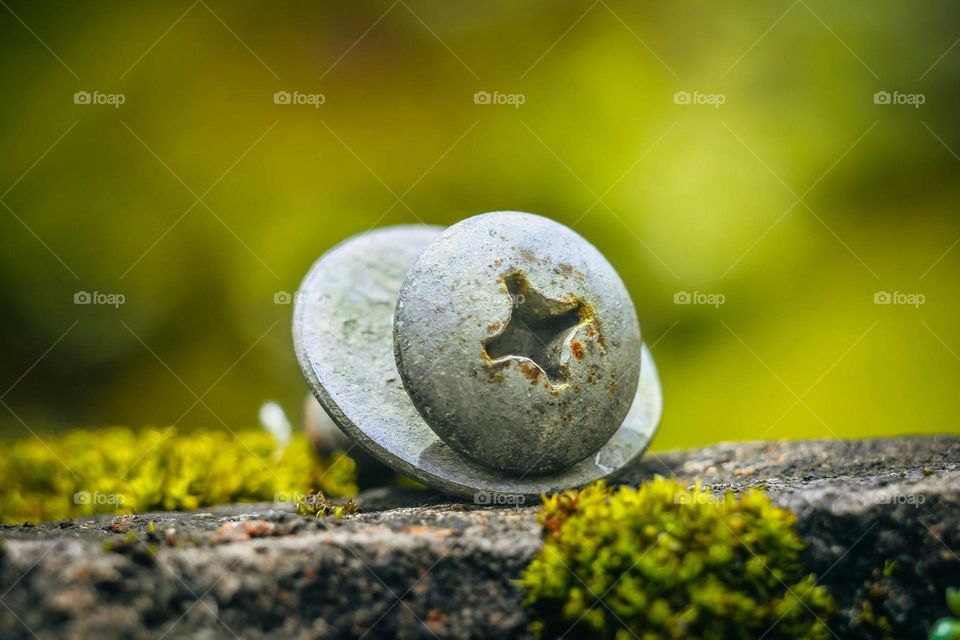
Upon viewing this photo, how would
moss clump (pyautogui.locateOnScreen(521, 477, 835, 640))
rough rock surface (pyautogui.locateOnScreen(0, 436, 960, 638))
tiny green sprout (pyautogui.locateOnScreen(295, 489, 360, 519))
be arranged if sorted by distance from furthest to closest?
tiny green sprout (pyautogui.locateOnScreen(295, 489, 360, 519)), moss clump (pyautogui.locateOnScreen(521, 477, 835, 640)), rough rock surface (pyautogui.locateOnScreen(0, 436, 960, 638))

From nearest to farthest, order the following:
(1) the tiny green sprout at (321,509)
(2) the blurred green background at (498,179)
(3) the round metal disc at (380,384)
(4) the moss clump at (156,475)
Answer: (1) the tiny green sprout at (321,509) < (3) the round metal disc at (380,384) < (4) the moss clump at (156,475) < (2) the blurred green background at (498,179)

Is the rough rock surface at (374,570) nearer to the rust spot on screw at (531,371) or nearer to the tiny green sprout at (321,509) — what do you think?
the tiny green sprout at (321,509)

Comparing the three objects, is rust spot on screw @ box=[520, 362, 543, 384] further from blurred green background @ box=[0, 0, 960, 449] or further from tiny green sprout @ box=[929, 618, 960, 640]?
blurred green background @ box=[0, 0, 960, 449]

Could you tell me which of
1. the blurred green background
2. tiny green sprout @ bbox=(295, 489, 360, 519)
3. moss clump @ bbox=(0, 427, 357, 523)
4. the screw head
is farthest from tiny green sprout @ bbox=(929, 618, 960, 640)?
the blurred green background

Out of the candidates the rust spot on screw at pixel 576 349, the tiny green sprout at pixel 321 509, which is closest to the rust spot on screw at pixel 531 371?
the rust spot on screw at pixel 576 349

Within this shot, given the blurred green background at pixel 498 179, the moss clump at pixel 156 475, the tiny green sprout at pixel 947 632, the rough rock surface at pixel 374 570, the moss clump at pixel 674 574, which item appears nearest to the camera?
the rough rock surface at pixel 374 570

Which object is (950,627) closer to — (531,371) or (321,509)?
(531,371)

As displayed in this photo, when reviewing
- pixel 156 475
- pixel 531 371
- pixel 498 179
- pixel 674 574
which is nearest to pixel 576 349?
pixel 531 371
